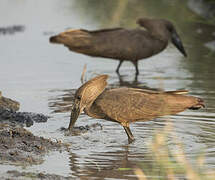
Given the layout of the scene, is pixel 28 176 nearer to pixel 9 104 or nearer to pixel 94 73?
pixel 9 104

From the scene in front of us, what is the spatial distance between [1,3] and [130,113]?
1299 centimetres

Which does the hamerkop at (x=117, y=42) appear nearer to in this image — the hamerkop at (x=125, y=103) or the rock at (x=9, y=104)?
the rock at (x=9, y=104)

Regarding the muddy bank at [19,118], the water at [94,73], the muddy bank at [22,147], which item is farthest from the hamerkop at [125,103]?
the muddy bank at [19,118]

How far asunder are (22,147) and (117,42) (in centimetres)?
529

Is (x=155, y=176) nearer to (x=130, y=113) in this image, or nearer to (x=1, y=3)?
(x=130, y=113)

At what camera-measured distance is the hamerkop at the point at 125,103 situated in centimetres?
798

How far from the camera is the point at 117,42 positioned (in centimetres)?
1259

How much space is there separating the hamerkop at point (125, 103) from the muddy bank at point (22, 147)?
0.44 meters

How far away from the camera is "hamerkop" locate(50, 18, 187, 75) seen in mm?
12547

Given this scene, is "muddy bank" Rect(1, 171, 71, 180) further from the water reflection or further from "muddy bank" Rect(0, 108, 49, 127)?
"muddy bank" Rect(0, 108, 49, 127)

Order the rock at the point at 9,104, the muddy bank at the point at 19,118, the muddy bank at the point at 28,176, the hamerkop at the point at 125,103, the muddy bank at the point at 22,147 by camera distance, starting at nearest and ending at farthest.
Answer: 1. the muddy bank at the point at 28,176
2. the muddy bank at the point at 22,147
3. the hamerkop at the point at 125,103
4. the muddy bank at the point at 19,118
5. the rock at the point at 9,104

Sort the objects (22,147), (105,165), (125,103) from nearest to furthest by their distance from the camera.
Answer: (105,165), (22,147), (125,103)

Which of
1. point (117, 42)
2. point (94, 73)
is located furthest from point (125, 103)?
point (117, 42)

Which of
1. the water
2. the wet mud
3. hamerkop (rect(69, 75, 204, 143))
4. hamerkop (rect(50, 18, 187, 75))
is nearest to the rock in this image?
the water
